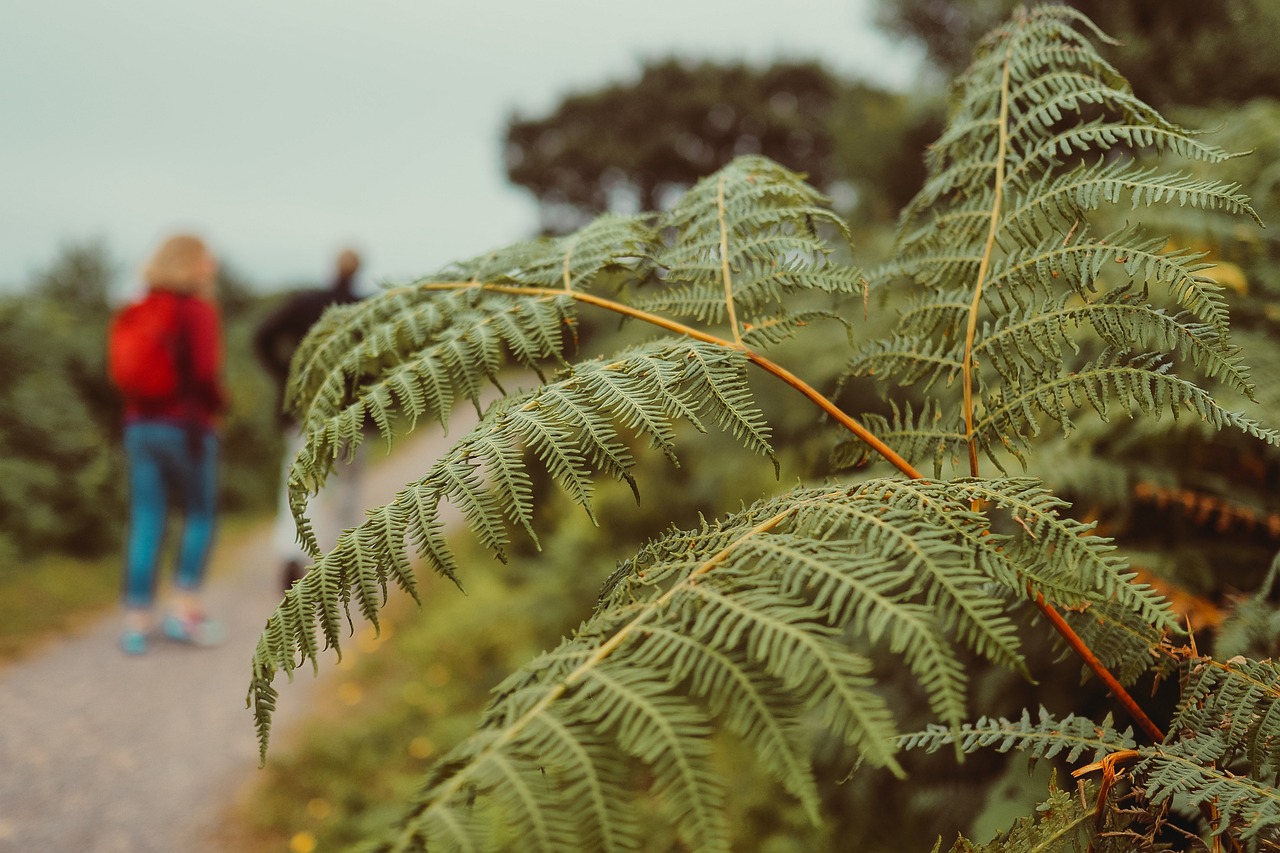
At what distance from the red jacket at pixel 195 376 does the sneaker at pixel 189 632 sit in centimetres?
124

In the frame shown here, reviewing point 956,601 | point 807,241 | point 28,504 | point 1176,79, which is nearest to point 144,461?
point 28,504

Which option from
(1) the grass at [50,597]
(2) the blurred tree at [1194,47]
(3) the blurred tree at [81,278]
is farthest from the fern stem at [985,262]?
(3) the blurred tree at [81,278]

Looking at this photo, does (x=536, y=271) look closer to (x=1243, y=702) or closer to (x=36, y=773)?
(x=1243, y=702)

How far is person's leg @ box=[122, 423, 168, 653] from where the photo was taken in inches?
173

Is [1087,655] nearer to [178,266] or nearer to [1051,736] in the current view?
[1051,736]

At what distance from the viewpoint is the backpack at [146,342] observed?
4.18 meters

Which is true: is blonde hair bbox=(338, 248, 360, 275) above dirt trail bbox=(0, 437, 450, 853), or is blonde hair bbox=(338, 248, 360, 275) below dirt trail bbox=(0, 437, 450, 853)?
above

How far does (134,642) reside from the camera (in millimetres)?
4707

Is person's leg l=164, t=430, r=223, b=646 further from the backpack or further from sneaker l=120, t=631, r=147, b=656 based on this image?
the backpack

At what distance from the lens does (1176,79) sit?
4.39 metres

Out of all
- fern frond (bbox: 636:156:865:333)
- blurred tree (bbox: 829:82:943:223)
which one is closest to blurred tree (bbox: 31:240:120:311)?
blurred tree (bbox: 829:82:943:223)

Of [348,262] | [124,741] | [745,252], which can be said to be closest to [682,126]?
[348,262]

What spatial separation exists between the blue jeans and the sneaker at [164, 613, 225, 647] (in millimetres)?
230

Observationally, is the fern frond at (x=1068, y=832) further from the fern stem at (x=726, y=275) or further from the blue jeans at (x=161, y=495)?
the blue jeans at (x=161, y=495)
